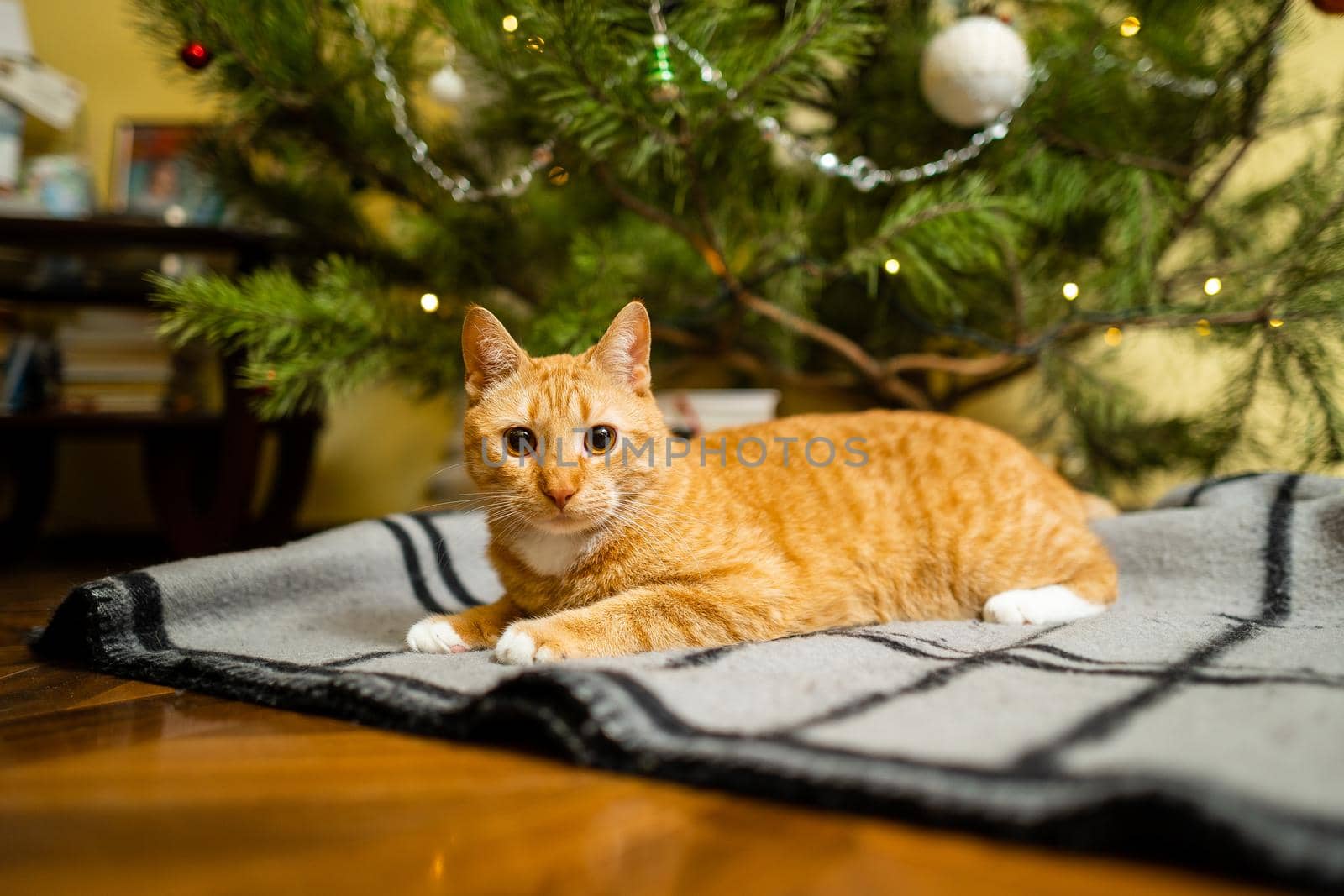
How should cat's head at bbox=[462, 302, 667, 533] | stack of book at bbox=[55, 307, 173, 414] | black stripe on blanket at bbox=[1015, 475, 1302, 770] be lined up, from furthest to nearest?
1. stack of book at bbox=[55, 307, 173, 414]
2. cat's head at bbox=[462, 302, 667, 533]
3. black stripe on blanket at bbox=[1015, 475, 1302, 770]

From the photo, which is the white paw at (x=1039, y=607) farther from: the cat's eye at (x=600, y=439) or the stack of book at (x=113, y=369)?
the stack of book at (x=113, y=369)

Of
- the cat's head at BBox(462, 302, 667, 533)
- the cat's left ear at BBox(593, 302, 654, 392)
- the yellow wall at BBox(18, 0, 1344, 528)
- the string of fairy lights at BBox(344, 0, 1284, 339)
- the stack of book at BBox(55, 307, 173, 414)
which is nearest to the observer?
the cat's head at BBox(462, 302, 667, 533)

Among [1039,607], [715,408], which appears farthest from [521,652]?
[715,408]

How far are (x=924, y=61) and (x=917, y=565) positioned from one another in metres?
0.87

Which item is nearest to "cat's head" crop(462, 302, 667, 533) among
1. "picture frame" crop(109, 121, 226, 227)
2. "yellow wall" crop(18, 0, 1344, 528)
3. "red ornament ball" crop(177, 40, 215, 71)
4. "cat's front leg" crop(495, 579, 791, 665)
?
"cat's front leg" crop(495, 579, 791, 665)

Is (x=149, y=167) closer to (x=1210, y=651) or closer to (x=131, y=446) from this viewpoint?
(x=131, y=446)

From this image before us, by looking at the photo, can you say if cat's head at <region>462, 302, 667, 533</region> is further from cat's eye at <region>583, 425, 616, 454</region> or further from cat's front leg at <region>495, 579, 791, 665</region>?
cat's front leg at <region>495, 579, 791, 665</region>

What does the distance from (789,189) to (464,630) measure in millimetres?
1114

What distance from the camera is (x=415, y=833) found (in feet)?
1.86

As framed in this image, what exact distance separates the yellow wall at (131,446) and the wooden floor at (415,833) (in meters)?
1.99

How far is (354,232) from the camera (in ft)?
6.27

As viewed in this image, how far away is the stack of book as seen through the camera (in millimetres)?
2197

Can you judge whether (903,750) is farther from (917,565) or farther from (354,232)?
(354,232)

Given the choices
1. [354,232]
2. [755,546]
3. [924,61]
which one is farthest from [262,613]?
[924,61]
